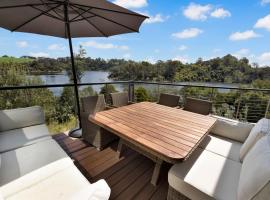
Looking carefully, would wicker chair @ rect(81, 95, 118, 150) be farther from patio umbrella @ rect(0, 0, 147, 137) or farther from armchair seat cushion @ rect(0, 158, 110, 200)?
armchair seat cushion @ rect(0, 158, 110, 200)

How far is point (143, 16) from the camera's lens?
2.21 meters

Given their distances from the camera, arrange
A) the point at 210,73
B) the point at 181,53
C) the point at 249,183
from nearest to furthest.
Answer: the point at 249,183 → the point at 210,73 → the point at 181,53

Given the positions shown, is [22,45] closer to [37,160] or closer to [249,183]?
[37,160]

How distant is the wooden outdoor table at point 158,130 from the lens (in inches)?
54.3

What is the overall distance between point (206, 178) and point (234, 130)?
1.13m

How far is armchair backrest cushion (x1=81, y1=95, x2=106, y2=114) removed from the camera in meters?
2.79

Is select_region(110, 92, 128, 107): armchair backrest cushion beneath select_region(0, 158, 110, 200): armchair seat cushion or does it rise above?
above

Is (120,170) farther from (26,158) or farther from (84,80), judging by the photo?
(84,80)

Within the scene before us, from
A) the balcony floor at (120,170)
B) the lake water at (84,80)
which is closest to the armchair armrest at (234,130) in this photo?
the balcony floor at (120,170)

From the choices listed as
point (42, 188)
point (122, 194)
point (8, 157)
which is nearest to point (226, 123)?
point (122, 194)

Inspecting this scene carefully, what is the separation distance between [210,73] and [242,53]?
24.3 feet

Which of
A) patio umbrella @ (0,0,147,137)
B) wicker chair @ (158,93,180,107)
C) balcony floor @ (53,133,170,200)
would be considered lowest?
balcony floor @ (53,133,170,200)

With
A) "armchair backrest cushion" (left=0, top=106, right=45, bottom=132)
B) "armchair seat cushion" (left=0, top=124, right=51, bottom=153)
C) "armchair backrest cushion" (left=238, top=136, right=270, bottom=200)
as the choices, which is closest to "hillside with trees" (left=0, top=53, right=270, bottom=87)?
"armchair backrest cushion" (left=0, top=106, right=45, bottom=132)

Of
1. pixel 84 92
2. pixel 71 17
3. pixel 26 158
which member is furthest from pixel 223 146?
pixel 84 92
